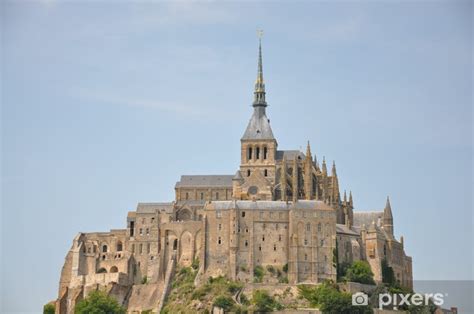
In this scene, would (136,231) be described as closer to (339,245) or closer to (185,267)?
(185,267)

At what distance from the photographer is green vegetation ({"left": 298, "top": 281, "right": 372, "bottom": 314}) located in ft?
384

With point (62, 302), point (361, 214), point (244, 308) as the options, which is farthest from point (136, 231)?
point (361, 214)

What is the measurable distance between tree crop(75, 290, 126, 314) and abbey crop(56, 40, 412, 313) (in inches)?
136

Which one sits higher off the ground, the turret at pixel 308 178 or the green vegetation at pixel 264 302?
the turret at pixel 308 178

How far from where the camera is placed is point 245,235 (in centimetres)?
12712

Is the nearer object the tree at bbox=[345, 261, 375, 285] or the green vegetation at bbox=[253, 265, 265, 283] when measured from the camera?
the green vegetation at bbox=[253, 265, 265, 283]

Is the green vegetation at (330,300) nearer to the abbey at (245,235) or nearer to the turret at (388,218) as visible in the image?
the abbey at (245,235)

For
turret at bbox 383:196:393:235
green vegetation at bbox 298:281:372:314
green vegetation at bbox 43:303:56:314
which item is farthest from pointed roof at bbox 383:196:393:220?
green vegetation at bbox 43:303:56:314

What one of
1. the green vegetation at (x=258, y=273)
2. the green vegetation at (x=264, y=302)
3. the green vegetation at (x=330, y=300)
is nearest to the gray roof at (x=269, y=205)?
the green vegetation at (x=258, y=273)

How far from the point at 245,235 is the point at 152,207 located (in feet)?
47.4

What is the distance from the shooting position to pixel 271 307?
11944 centimetres

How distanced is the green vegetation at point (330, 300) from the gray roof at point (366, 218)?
18.1 metres

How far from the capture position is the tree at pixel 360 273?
12512 centimetres

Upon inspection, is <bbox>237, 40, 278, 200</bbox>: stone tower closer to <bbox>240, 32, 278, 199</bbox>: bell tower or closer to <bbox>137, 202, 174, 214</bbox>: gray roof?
<bbox>240, 32, 278, 199</bbox>: bell tower
